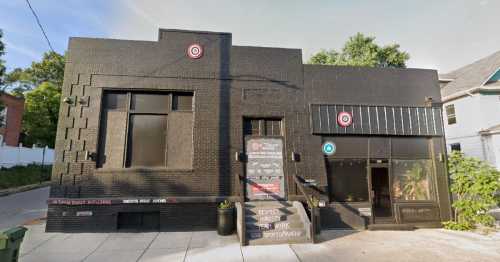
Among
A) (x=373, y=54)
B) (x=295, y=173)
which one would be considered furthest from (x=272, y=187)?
(x=373, y=54)

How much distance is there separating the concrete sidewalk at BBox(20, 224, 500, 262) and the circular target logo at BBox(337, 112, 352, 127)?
12.4ft

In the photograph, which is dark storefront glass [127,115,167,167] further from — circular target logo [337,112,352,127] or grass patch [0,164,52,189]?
grass patch [0,164,52,189]

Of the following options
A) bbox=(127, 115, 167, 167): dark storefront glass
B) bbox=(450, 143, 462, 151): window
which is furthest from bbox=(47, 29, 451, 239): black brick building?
bbox=(450, 143, 462, 151): window

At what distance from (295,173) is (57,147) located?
812cm

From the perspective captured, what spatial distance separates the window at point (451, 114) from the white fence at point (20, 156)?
110 feet

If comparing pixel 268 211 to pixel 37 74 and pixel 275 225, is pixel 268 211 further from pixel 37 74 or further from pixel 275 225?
pixel 37 74

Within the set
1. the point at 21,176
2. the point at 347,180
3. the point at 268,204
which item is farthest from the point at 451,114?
the point at 21,176

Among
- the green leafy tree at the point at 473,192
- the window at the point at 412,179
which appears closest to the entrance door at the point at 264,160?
the window at the point at 412,179

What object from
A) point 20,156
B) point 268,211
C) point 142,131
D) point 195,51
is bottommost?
point 268,211

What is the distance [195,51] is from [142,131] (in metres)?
3.53

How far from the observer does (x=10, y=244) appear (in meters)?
3.83

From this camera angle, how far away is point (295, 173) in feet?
26.6

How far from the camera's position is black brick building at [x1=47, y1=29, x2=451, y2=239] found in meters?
7.46

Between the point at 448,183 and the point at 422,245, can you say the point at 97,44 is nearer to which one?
the point at 422,245
